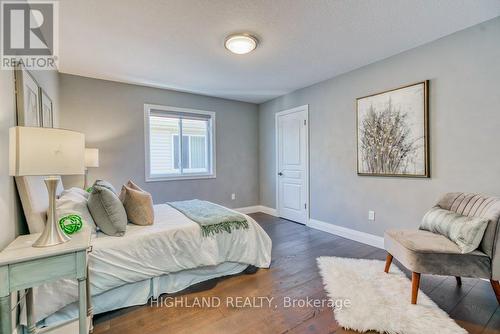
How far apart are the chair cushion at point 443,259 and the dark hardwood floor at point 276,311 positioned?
1.07ft

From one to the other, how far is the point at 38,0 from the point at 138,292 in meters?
2.47

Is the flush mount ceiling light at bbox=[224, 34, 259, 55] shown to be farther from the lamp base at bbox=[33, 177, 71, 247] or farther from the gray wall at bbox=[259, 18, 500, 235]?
the lamp base at bbox=[33, 177, 71, 247]

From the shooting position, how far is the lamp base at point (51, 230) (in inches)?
51.3

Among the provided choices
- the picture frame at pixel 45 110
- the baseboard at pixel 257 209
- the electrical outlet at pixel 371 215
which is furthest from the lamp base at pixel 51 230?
the baseboard at pixel 257 209

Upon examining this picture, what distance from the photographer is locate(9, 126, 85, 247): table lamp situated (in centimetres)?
118

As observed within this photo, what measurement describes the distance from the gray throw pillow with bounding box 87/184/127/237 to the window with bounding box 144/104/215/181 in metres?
2.10

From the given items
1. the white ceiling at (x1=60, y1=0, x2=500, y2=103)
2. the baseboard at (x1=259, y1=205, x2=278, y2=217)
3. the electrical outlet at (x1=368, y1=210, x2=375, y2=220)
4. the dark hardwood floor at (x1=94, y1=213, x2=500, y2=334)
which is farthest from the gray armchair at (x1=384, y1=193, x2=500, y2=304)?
the baseboard at (x1=259, y1=205, x2=278, y2=217)

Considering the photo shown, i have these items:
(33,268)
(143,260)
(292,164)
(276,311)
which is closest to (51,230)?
(33,268)

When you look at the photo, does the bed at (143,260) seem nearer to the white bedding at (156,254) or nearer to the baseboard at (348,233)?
the white bedding at (156,254)

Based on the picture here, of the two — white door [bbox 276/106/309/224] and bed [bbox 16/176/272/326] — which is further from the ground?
white door [bbox 276/106/309/224]

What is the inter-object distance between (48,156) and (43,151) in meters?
0.03

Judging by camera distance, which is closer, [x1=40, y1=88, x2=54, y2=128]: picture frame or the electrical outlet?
[x1=40, y1=88, x2=54, y2=128]: picture frame

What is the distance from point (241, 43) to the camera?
2463 millimetres

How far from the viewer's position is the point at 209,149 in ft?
15.3
